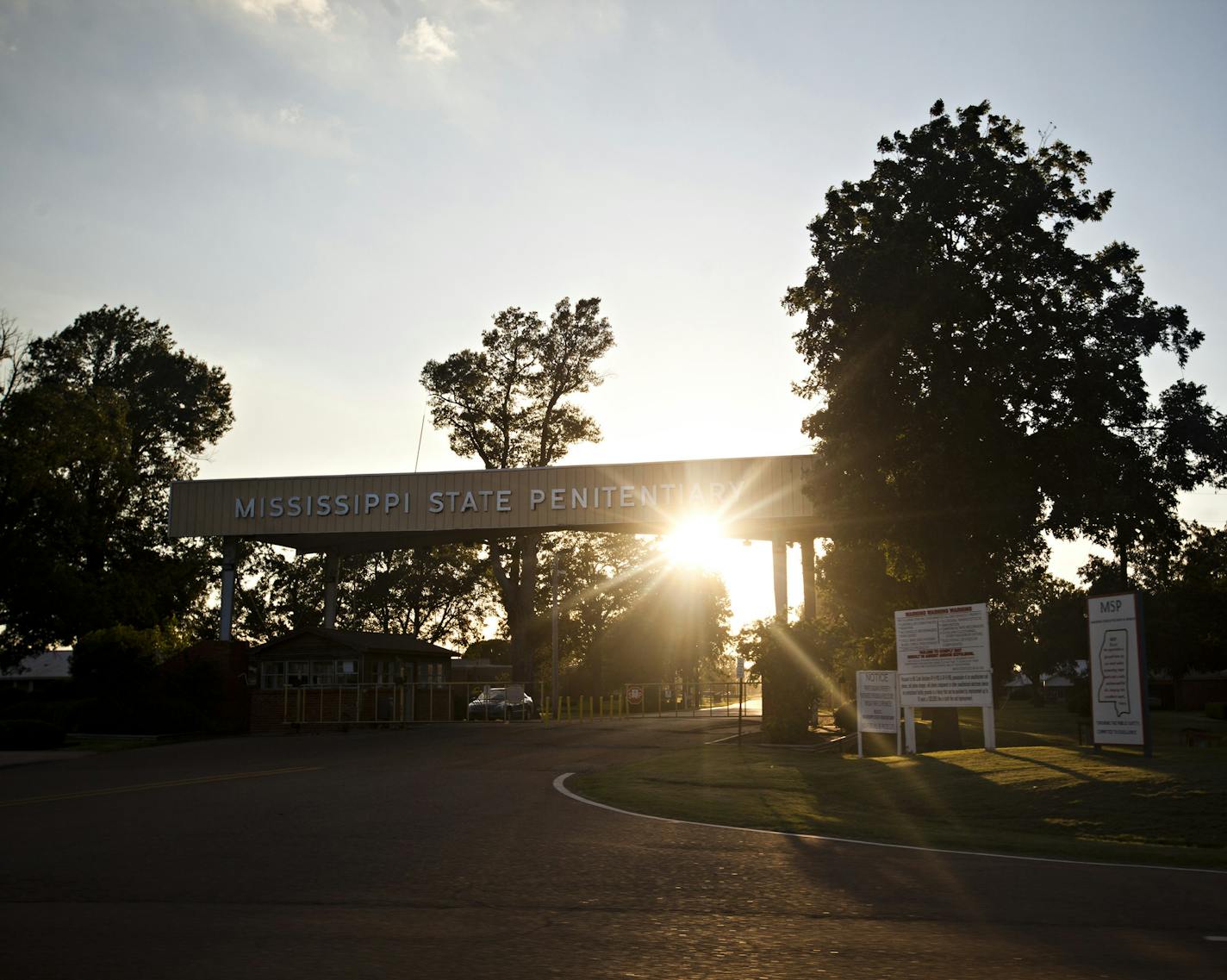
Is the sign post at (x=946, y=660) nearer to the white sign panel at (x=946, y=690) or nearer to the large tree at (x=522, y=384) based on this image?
the white sign panel at (x=946, y=690)

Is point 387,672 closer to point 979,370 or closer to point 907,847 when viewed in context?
point 979,370

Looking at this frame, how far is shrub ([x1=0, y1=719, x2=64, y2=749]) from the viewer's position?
1291 inches

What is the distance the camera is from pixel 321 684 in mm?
41344

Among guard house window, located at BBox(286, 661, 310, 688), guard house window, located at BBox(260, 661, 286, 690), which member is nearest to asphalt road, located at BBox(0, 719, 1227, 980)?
guard house window, located at BBox(286, 661, 310, 688)

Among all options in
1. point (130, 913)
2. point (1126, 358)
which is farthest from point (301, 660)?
point (130, 913)

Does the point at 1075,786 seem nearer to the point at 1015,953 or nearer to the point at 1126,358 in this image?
the point at 1015,953

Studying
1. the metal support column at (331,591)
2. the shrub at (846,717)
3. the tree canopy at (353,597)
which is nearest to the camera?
the shrub at (846,717)

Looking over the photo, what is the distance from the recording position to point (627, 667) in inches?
3098

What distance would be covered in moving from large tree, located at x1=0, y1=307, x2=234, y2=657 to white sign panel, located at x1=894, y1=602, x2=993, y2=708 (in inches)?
1243

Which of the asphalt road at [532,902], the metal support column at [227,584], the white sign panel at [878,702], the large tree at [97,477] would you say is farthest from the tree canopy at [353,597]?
the asphalt road at [532,902]

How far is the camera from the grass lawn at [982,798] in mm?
12818

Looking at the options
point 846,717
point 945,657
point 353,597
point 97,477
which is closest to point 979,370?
point 945,657

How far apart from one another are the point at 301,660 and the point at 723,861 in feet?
109

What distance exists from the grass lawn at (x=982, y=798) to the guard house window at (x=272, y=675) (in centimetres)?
2230
